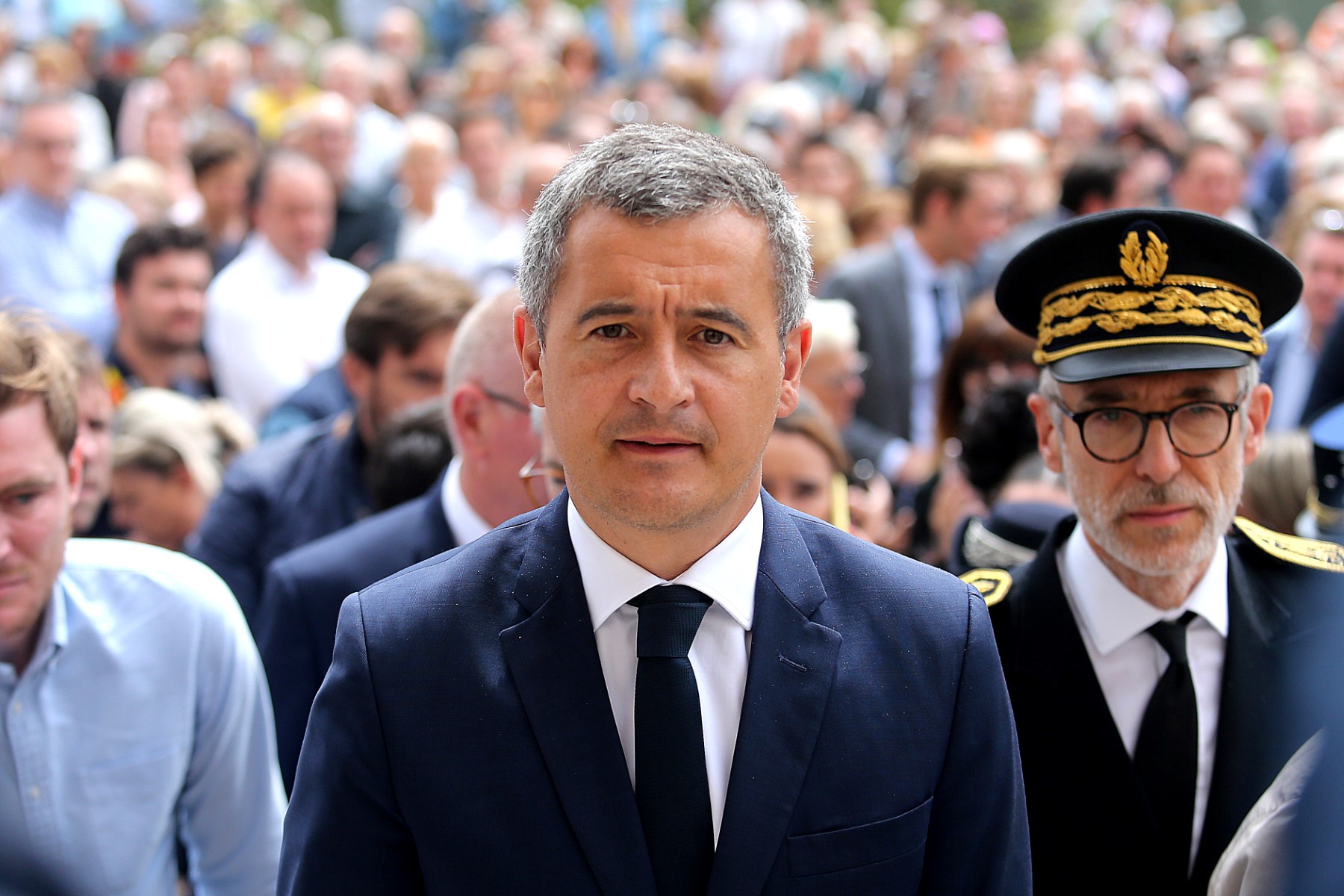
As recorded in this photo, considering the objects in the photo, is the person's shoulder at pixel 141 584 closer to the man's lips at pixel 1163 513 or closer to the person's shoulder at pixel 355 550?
the person's shoulder at pixel 355 550

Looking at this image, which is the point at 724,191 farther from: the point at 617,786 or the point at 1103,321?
the point at 1103,321

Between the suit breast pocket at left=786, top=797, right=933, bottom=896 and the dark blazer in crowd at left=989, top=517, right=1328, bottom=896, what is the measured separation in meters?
0.65

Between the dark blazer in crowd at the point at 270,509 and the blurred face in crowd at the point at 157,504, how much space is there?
35cm

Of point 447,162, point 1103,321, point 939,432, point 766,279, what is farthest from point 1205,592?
point 447,162

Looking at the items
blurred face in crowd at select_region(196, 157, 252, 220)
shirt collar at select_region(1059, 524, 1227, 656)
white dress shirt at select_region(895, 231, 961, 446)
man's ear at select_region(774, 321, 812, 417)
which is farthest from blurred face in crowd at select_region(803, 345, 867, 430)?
blurred face in crowd at select_region(196, 157, 252, 220)

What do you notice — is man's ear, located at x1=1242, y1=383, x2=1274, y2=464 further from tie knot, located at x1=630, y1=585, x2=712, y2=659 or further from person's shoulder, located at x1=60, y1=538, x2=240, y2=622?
person's shoulder, located at x1=60, y1=538, x2=240, y2=622

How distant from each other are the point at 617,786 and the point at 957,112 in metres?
11.6

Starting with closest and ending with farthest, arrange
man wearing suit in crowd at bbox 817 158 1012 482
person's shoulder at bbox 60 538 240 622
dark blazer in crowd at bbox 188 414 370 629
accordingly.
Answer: person's shoulder at bbox 60 538 240 622 → dark blazer in crowd at bbox 188 414 370 629 → man wearing suit in crowd at bbox 817 158 1012 482

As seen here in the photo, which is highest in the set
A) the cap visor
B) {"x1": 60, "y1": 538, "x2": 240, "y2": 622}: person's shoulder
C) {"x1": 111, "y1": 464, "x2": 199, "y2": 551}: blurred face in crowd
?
the cap visor

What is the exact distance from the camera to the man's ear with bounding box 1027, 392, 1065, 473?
249 cm

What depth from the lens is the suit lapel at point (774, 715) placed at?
1.62 metres

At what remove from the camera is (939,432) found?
4914 mm

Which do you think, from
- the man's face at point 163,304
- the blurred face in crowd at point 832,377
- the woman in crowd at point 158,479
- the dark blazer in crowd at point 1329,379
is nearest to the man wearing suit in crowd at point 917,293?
the blurred face in crowd at point 832,377

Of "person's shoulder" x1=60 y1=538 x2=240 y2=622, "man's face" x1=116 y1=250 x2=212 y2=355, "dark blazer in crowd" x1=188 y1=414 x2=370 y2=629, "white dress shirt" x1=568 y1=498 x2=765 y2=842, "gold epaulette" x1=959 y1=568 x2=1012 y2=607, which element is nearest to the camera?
"white dress shirt" x1=568 y1=498 x2=765 y2=842
